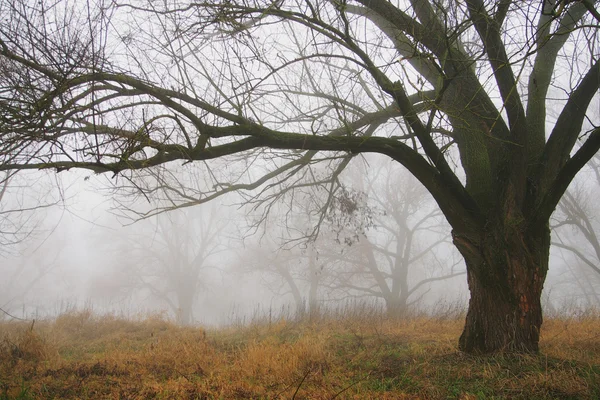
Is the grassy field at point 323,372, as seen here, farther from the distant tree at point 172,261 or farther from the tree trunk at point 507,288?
the distant tree at point 172,261

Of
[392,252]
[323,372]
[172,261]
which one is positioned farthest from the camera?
[172,261]

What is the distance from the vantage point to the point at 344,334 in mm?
7176

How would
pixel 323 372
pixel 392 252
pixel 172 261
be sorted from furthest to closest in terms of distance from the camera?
pixel 172 261 → pixel 392 252 → pixel 323 372

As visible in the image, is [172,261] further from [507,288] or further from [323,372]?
[507,288]

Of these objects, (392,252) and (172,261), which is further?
(172,261)

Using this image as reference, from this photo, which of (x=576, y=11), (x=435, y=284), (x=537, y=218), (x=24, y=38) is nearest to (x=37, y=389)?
(x=24, y=38)

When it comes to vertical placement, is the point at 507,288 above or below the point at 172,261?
below

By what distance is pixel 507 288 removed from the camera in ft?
14.4

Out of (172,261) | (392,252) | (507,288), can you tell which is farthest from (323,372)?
(172,261)

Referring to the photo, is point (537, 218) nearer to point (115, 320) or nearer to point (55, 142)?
point (55, 142)

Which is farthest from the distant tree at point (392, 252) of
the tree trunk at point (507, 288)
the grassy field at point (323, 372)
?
the tree trunk at point (507, 288)

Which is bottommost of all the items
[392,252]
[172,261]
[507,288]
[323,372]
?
[323,372]

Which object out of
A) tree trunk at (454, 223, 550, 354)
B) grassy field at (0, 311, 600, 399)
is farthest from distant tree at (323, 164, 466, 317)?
tree trunk at (454, 223, 550, 354)

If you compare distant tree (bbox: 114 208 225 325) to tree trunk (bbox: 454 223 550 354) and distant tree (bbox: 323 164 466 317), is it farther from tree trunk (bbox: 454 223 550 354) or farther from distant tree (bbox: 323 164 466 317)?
tree trunk (bbox: 454 223 550 354)
